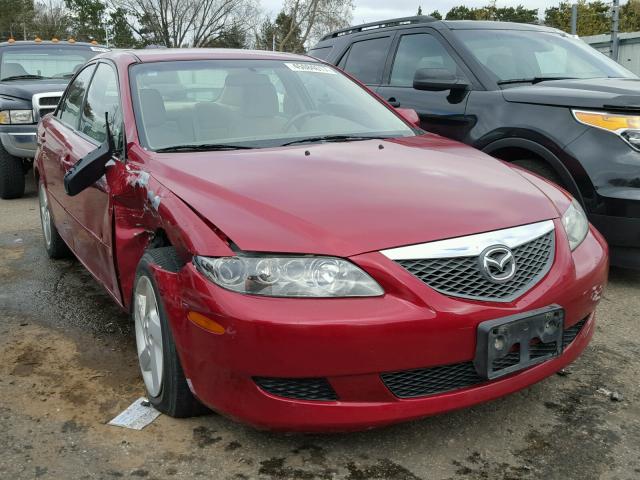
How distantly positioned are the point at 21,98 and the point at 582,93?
235 inches

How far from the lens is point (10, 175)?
7473mm

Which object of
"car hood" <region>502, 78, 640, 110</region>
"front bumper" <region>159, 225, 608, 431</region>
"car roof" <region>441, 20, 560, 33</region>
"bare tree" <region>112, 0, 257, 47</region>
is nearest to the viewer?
"front bumper" <region>159, 225, 608, 431</region>

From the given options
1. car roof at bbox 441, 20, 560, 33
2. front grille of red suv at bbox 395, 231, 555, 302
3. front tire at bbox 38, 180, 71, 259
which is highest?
car roof at bbox 441, 20, 560, 33

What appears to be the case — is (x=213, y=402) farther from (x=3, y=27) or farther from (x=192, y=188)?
(x=3, y=27)

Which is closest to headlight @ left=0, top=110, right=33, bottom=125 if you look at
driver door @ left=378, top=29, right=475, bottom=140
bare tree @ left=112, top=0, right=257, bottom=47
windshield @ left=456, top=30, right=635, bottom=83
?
driver door @ left=378, top=29, right=475, bottom=140

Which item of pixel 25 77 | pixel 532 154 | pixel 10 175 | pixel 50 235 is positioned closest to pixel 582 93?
pixel 532 154

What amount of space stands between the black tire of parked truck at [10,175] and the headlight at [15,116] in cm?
33

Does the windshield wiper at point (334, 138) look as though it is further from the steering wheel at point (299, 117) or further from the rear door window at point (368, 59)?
the rear door window at point (368, 59)

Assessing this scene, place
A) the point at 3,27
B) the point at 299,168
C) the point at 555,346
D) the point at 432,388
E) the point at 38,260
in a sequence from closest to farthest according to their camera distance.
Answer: the point at 432,388
the point at 555,346
the point at 299,168
the point at 38,260
the point at 3,27

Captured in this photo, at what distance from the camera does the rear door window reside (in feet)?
19.2

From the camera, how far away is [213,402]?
229 centimetres

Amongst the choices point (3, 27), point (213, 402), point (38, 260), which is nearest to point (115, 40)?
point (3, 27)

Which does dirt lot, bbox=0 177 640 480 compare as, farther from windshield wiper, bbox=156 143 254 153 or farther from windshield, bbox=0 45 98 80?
windshield, bbox=0 45 98 80

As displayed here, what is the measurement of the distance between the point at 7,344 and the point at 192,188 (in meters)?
1.63
